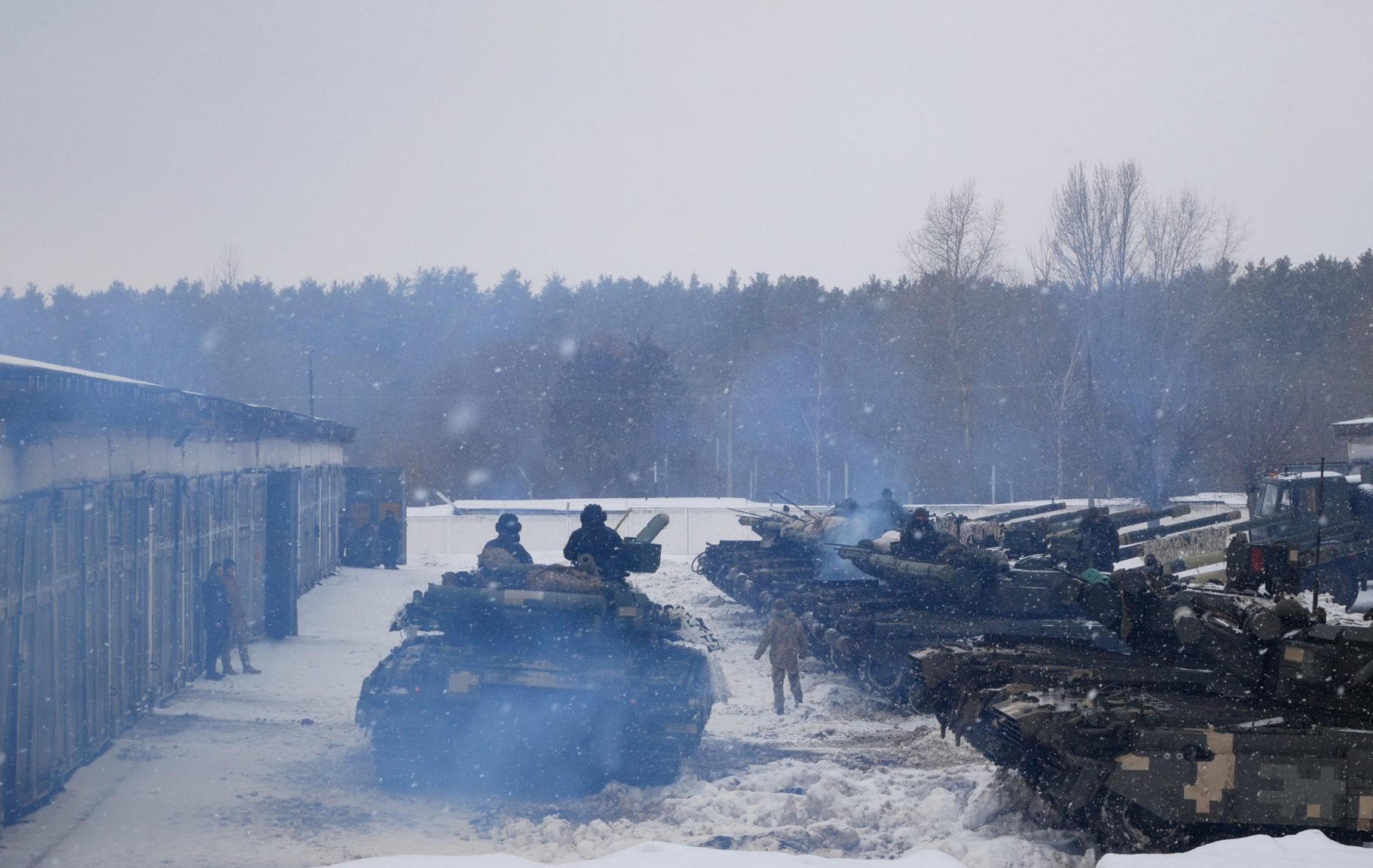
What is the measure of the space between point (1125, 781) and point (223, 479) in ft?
37.4

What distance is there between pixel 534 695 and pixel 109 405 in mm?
4391

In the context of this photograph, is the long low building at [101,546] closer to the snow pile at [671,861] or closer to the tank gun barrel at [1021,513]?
the snow pile at [671,861]

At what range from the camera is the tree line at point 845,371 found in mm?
37375

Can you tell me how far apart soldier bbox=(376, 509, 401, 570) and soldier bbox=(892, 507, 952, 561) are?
1449 cm

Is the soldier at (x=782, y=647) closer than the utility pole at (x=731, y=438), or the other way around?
the soldier at (x=782, y=647)

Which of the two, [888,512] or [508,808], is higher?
[888,512]

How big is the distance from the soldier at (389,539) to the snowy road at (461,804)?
44.7ft

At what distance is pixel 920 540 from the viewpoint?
1445cm

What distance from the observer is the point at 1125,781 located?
7.16 m

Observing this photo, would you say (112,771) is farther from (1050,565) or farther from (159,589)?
(1050,565)

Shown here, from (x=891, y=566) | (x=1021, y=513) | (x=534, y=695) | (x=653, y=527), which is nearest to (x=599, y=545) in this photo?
(x=653, y=527)

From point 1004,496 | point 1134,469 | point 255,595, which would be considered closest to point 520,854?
point 255,595

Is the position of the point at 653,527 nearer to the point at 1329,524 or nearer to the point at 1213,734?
the point at 1213,734

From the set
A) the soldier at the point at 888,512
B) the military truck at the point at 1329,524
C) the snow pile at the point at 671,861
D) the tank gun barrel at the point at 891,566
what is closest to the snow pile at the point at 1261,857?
the snow pile at the point at 671,861
